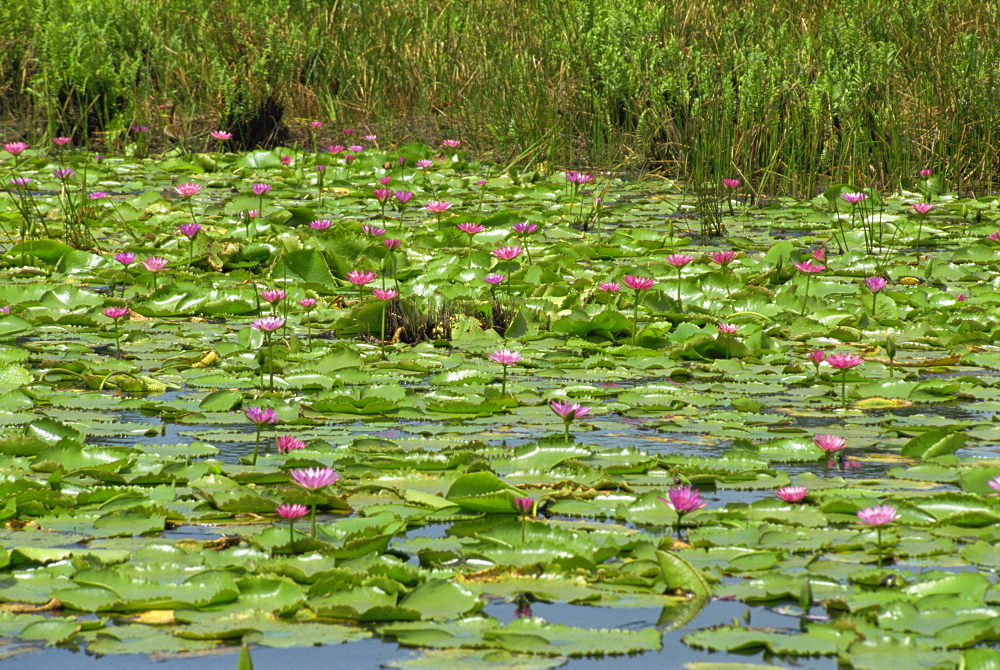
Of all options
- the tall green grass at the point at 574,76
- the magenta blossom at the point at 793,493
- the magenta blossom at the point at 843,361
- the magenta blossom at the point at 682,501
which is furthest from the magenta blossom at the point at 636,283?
the tall green grass at the point at 574,76

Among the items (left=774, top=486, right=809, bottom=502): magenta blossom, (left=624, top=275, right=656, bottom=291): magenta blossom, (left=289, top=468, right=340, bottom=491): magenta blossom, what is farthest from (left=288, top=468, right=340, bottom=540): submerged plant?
(left=624, top=275, right=656, bottom=291): magenta blossom

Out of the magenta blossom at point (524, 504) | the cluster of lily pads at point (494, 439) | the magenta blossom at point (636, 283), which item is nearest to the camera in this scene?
the cluster of lily pads at point (494, 439)

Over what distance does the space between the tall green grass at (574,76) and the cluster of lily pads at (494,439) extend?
53.7 inches

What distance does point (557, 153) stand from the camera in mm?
8742

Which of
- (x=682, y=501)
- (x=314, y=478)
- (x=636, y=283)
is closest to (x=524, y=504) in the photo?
(x=682, y=501)

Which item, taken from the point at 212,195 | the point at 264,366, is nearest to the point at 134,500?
the point at 264,366

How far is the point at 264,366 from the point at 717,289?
2.01 m

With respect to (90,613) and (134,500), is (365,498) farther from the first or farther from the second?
(90,613)

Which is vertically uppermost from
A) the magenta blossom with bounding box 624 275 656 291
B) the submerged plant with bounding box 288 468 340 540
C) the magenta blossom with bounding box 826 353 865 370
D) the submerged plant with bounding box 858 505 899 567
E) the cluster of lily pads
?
the magenta blossom with bounding box 624 275 656 291

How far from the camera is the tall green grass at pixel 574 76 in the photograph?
7398 mm

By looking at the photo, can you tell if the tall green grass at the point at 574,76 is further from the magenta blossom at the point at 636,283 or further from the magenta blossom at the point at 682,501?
the magenta blossom at the point at 682,501

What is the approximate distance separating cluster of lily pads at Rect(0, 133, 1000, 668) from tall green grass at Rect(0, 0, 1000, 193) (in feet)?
4.48

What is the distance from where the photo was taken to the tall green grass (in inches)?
291

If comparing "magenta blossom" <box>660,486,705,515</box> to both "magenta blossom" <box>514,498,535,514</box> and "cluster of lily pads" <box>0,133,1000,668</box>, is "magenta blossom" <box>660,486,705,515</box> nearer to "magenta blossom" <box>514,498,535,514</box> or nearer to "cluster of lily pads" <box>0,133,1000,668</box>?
"cluster of lily pads" <box>0,133,1000,668</box>
